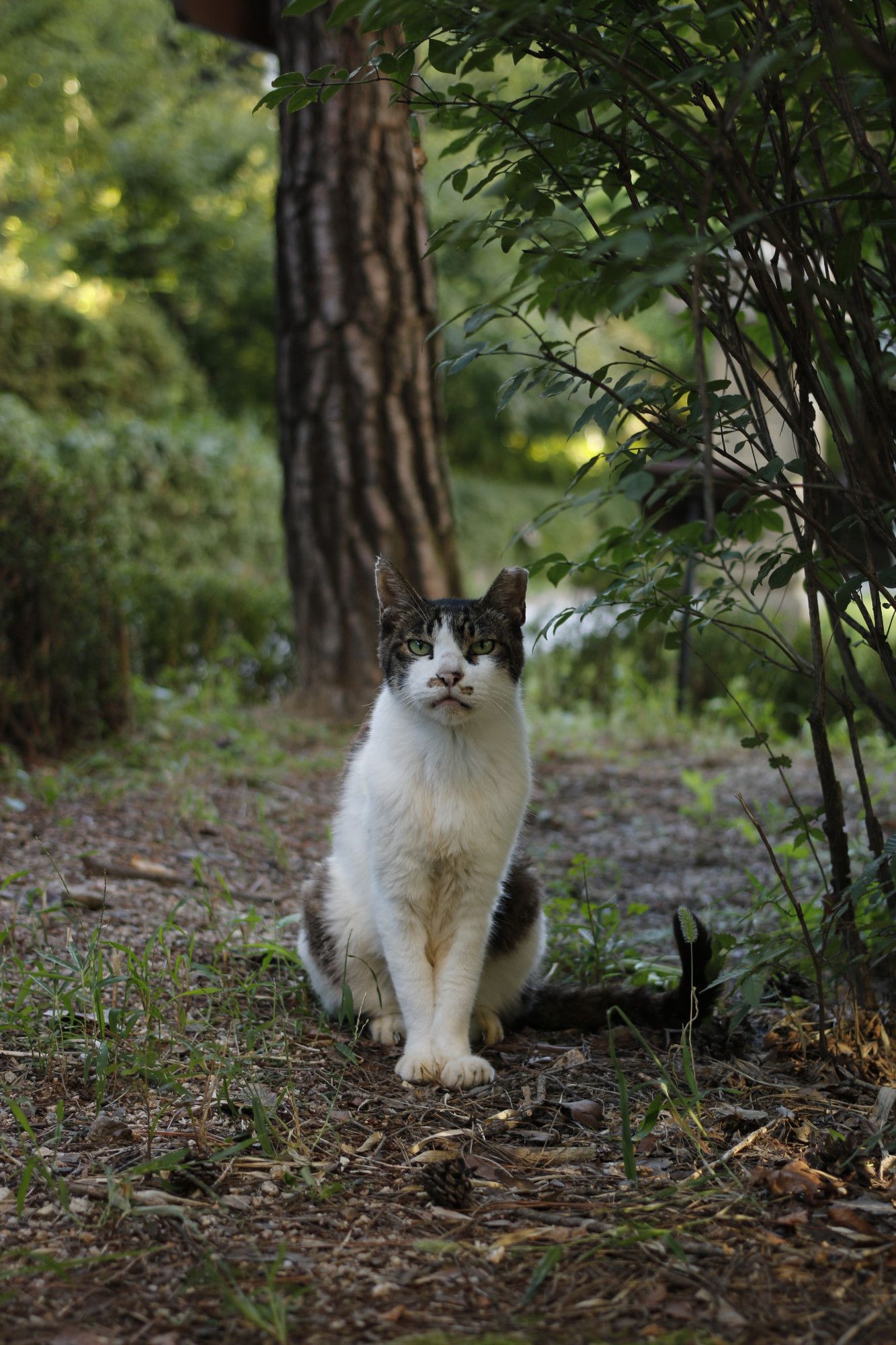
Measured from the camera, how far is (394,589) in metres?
2.76

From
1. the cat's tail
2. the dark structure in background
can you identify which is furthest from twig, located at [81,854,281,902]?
the dark structure in background

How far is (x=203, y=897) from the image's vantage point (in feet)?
11.1

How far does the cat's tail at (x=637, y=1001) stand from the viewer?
8.23 ft

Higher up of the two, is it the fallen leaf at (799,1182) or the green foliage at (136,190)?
the green foliage at (136,190)

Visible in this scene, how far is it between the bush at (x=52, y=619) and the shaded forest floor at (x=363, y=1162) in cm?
135

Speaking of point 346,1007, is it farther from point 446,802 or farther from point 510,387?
point 510,387

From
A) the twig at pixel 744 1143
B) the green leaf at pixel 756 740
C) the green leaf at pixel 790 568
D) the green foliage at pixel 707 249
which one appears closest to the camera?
the green foliage at pixel 707 249

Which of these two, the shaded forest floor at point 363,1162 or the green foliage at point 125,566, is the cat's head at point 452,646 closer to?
the shaded forest floor at point 363,1162

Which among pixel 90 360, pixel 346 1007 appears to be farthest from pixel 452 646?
pixel 90 360

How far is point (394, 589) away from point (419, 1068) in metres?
1.13

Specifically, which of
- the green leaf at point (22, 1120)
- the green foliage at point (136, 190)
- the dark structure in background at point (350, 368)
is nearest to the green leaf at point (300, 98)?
the green leaf at point (22, 1120)

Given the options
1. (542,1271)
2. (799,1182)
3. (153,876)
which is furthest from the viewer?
(153,876)

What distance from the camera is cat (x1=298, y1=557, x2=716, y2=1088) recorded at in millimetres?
2537

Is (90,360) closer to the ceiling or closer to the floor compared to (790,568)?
closer to the ceiling
